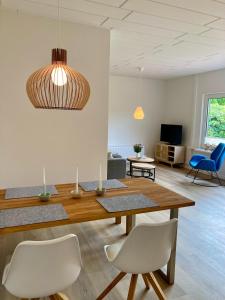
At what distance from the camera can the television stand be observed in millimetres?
6969

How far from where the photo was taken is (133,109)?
759 cm

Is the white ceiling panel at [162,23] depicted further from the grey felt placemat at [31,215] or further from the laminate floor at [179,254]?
the laminate floor at [179,254]

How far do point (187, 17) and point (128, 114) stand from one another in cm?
478

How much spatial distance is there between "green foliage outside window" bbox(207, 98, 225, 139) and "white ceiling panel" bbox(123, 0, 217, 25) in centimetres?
351

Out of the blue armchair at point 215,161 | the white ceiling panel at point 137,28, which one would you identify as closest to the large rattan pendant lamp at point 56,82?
the white ceiling panel at point 137,28

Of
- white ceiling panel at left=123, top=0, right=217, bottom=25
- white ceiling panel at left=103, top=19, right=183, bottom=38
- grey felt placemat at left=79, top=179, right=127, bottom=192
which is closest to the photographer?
grey felt placemat at left=79, top=179, right=127, bottom=192

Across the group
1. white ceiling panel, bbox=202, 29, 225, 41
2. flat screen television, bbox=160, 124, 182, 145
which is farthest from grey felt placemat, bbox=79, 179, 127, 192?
flat screen television, bbox=160, 124, 182, 145

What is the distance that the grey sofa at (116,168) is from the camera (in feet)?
15.0

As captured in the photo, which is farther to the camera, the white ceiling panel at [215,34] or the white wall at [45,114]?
the white ceiling panel at [215,34]

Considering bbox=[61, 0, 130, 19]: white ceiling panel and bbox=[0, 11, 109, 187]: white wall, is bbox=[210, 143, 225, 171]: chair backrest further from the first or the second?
bbox=[61, 0, 130, 19]: white ceiling panel

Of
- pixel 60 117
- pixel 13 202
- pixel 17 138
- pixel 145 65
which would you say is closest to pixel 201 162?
pixel 145 65

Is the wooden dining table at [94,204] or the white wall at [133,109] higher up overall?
the white wall at [133,109]

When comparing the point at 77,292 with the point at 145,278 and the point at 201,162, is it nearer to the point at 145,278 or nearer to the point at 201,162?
the point at 145,278

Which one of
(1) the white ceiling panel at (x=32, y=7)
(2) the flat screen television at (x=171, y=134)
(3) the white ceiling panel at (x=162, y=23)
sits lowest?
(2) the flat screen television at (x=171, y=134)
